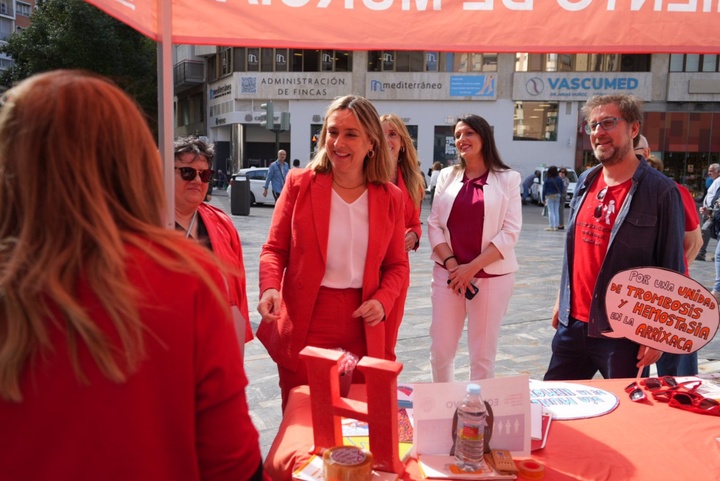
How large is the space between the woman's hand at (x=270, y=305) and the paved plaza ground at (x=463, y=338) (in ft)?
4.00

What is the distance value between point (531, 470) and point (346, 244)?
125cm

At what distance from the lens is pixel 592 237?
3059mm

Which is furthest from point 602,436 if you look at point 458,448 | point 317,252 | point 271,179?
point 271,179

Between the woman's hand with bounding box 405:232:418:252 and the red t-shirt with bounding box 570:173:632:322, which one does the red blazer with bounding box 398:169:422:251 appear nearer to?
the woman's hand with bounding box 405:232:418:252

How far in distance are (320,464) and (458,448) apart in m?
0.42

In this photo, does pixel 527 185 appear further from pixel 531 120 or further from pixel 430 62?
pixel 430 62

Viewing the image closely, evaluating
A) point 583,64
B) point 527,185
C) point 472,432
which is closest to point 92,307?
point 472,432

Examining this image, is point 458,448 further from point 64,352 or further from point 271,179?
point 271,179

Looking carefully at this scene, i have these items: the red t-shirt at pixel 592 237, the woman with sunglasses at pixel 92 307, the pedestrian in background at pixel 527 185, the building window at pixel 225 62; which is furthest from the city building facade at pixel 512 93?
the woman with sunglasses at pixel 92 307

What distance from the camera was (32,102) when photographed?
3.46 feet

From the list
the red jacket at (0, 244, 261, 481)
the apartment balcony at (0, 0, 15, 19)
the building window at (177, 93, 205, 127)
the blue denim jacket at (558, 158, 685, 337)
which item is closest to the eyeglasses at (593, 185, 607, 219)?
the blue denim jacket at (558, 158, 685, 337)

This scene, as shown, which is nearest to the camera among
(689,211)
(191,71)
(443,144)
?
(689,211)

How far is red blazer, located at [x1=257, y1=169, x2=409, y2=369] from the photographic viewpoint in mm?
2637

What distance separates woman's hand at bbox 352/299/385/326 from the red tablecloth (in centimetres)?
39
